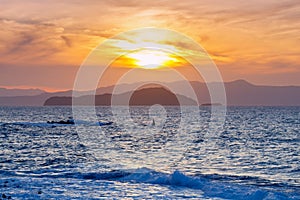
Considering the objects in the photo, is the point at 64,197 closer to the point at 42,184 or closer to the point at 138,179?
the point at 42,184

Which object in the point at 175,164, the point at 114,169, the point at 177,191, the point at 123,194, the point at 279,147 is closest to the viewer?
the point at 123,194

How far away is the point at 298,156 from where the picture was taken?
150 feet

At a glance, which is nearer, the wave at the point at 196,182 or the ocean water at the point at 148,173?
the ocean water at the point at 148,173

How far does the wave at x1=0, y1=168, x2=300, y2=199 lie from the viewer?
79.7 feet

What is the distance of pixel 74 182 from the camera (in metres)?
26.7

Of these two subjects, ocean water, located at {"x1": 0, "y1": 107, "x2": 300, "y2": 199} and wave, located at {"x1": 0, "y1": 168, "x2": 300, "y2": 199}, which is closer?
ocean water, located at {"x1": 0, "y1": 107, "x2": 300, "y2": 199}

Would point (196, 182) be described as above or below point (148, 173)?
below

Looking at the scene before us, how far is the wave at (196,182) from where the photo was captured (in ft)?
79.7

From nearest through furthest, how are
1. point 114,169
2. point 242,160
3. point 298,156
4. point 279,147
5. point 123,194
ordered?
point 123,194 < point 114,169 < point 242,160 < point 298,156 < point 279,147

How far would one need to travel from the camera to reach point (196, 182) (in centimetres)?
2775

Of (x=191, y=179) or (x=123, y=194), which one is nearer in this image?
(x=123, y=194)

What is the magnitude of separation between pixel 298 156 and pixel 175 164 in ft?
52.2

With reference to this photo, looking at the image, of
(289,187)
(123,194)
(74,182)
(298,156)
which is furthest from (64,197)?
(298,156)

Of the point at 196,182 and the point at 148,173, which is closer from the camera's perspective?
the point at 196,182
